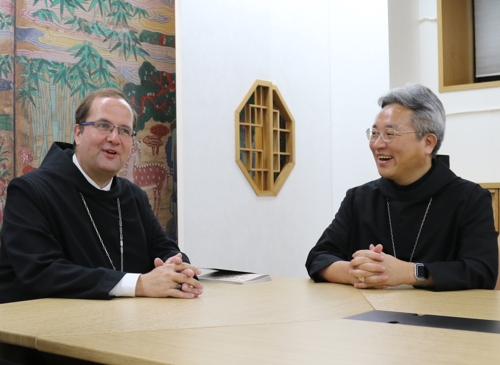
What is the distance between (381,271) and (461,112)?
162 inches

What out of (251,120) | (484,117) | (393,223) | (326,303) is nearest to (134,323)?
(326,303)

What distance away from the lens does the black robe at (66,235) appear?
8.48 ft

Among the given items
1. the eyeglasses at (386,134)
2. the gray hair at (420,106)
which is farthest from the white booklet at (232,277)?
the gray hair at (420,106)

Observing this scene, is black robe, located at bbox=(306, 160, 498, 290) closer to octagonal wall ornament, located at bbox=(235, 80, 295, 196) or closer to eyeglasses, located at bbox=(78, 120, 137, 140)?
eyeglasses, located at bbox=(78, 120, 137, 140)

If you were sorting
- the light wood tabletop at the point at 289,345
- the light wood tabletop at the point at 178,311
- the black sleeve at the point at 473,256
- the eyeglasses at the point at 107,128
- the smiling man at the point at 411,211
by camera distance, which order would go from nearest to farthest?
the light wood tabletop at the point at 289,345
the light wood tabletop at the point at 178,311
the black sleeve at the point at 473,256
the smiling man at the point at 411,211
the eyeglasses at the point at 107,128

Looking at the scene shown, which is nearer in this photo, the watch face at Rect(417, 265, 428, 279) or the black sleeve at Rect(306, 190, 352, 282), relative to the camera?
the watch face at Rect(417, 265, 428, 279)

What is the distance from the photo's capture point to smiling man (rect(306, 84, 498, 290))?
2918 mm

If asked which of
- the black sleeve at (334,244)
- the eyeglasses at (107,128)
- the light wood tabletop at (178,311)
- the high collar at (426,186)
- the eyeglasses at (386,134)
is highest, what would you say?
the eyeglasses at (107,128)

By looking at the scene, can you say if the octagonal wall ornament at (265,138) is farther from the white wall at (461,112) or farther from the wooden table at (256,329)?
the wooden table at (256,329)

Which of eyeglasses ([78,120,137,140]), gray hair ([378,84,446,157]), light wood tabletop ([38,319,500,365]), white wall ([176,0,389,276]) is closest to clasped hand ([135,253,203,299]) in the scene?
light wood tabletop ([38,319,500,365])

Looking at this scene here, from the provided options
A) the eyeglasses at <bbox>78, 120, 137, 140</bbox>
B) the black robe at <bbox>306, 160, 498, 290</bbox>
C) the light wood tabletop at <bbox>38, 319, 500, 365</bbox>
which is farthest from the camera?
the eyeglasses at <bbox>78, 120, 137, 140</bbox>

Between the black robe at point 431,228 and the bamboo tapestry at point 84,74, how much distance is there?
2331 mm

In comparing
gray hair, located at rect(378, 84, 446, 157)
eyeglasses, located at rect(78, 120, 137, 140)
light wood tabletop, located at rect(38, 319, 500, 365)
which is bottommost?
light wood tabletop, located at rect(38, 319, 500, 365)

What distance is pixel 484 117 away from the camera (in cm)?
632
